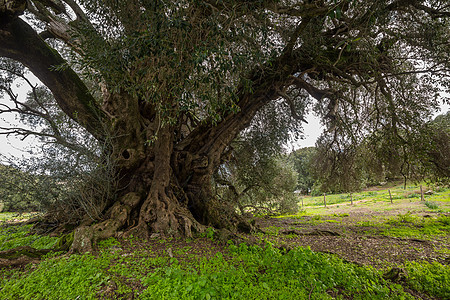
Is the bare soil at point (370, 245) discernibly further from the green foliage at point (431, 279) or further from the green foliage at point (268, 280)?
the green foliage at point (268, 280)

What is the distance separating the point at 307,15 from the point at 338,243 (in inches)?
223

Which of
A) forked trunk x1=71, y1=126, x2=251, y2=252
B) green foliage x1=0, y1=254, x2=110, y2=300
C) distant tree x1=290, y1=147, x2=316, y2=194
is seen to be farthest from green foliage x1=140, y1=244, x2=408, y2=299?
distant tree x1=290, y1=147, x2=316, y2=194

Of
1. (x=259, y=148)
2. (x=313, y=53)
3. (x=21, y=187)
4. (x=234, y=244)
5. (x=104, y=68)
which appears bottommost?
(x=234, y=244)

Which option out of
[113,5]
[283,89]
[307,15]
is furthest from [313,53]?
[113,5]

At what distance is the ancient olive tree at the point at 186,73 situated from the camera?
365 centimetres

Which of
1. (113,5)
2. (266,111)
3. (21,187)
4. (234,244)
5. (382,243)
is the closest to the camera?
(113,5)

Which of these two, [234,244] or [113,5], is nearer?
[113,5]

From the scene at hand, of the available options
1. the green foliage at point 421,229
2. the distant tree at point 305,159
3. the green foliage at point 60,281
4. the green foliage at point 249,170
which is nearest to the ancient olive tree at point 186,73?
the green foliage at point 60,281

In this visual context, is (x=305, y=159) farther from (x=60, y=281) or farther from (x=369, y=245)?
(x=60, y=281)

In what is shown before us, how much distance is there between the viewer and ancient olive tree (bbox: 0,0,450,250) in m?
3.65

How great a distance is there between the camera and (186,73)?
130 inches

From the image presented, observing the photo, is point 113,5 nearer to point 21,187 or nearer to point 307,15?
point 307,15

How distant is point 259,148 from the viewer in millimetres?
9375

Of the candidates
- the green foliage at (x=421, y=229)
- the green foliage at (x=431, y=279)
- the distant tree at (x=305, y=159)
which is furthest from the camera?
the distant tree at (x=305, y=159)
